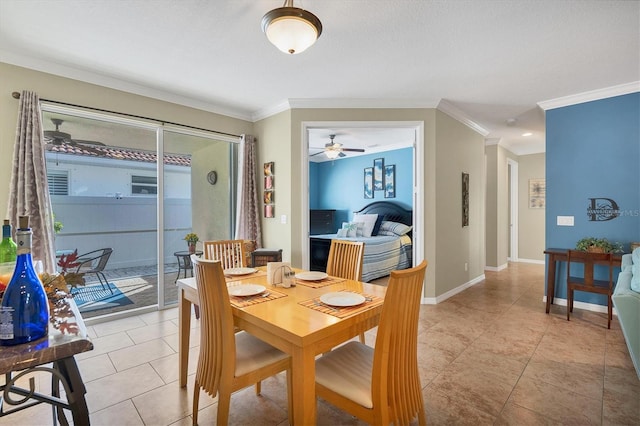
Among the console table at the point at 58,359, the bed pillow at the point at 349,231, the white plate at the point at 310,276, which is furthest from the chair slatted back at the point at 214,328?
the bed pillow at the point at 349,231

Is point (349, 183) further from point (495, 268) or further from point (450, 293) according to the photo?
point (450, 293)

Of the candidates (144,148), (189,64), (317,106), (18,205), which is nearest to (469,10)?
(317,106)

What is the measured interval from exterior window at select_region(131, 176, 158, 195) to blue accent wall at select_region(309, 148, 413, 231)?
15.7 feet

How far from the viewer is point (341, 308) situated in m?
1.57

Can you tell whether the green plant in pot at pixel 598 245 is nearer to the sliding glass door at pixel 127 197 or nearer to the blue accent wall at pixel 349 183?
the blue accent wall at pixel 349 183

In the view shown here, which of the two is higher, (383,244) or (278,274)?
(278,274)

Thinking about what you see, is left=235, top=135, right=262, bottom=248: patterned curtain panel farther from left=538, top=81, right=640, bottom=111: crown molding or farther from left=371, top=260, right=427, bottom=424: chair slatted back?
left=538, top=81, right=640, bottom=111: crown molding

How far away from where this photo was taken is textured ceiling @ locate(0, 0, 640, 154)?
2.16m

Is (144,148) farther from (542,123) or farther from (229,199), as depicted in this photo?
(542,123)

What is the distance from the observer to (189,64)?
299cm

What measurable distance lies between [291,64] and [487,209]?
5081 mm

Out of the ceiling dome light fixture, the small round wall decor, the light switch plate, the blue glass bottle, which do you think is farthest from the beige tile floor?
the ceiling dome light fixture

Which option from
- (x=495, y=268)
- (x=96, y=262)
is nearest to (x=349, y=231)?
(x=495, y=268)

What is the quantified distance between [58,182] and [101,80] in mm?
1154
